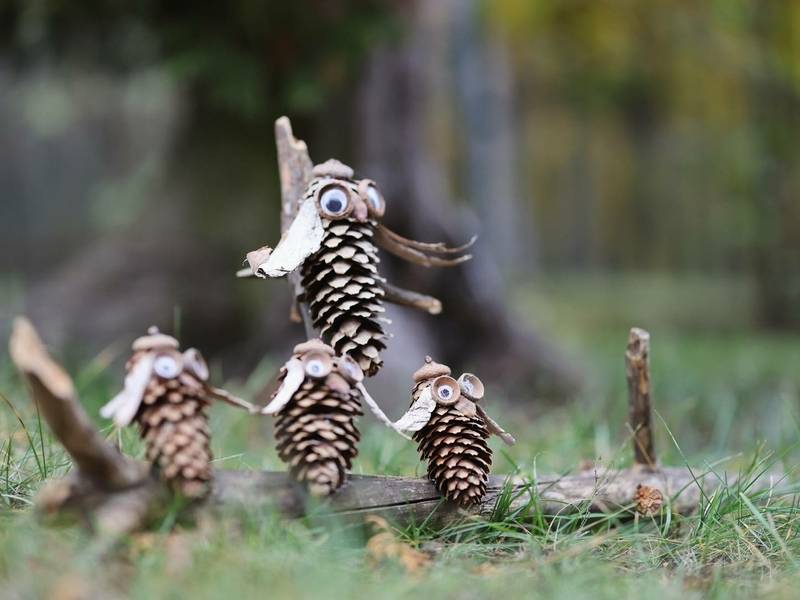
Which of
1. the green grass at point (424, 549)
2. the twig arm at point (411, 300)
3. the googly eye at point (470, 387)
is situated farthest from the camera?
the twig arm at point (411, 300)

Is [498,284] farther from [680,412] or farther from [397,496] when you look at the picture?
[397,496]

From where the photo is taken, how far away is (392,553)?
163 centimetres

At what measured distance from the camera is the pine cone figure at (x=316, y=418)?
5.39ft

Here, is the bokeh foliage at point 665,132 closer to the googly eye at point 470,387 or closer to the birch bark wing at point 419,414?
the googly eye at point 470,387

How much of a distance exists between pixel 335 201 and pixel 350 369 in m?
0.39

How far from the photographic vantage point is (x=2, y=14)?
204 inches

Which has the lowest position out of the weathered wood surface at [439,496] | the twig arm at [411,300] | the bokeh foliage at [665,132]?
the weathered wood surface at [439,496]

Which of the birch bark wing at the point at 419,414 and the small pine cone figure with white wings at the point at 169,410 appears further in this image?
the birch bark wing at the point at 419,414

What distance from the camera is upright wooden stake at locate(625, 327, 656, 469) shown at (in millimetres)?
2301

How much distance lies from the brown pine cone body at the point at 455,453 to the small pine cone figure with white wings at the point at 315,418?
0.18m

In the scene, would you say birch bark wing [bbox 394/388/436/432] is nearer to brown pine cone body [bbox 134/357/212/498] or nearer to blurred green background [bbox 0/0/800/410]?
brown pine cone body [bbox 134/357/212/498]

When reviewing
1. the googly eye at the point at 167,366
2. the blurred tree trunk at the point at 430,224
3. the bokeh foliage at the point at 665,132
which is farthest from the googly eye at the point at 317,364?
the bokeh foliage at the point at 665,132

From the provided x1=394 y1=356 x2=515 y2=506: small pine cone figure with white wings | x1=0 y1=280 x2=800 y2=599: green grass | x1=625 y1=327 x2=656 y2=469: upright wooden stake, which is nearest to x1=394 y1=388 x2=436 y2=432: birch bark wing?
x1=394 y1=356 x2=515 y2=506: small pine cone figure with white wings

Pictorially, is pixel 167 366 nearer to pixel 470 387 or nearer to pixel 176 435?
pixel 176 435
